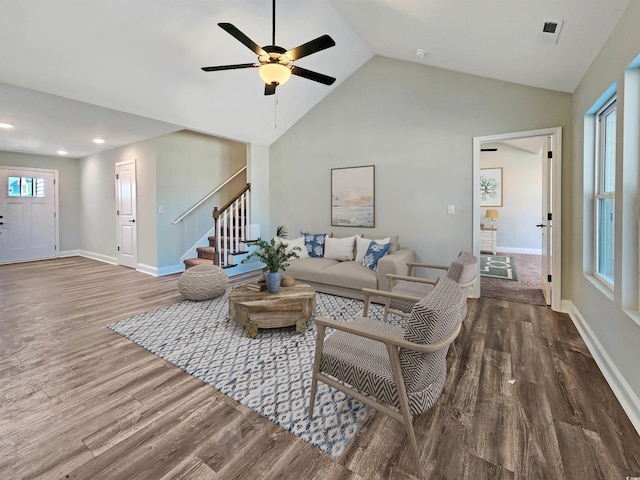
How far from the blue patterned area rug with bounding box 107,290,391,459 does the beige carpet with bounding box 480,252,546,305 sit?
182cm

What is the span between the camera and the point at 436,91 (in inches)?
163

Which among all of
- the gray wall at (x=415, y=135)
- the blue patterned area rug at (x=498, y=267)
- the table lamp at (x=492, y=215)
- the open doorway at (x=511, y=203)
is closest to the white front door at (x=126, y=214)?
the gray wall at (x=415, y=135)

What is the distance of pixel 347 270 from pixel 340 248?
0.70 metres

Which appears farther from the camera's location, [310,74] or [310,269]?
[310,269]

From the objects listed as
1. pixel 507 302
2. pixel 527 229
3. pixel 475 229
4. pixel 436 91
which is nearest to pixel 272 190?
pixel 436 91

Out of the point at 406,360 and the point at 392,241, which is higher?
the point at 392,241

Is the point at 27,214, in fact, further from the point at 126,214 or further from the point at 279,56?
the point at 279,56

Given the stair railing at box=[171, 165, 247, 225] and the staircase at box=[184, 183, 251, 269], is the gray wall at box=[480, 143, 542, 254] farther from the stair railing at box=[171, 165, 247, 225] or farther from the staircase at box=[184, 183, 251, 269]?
the stair railing at box=[171, 165, 247, 225]

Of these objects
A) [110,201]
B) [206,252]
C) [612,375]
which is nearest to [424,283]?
[612,375]

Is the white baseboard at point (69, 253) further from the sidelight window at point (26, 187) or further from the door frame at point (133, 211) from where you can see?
the door frame at point (133, 211)

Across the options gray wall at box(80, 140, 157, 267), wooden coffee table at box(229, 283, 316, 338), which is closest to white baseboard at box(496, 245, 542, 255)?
wooden coffee table at box(229, 283, 316, 338)

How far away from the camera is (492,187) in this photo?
7.93 metres

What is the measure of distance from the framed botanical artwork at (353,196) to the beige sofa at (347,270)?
500mm

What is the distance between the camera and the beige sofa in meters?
3.59
